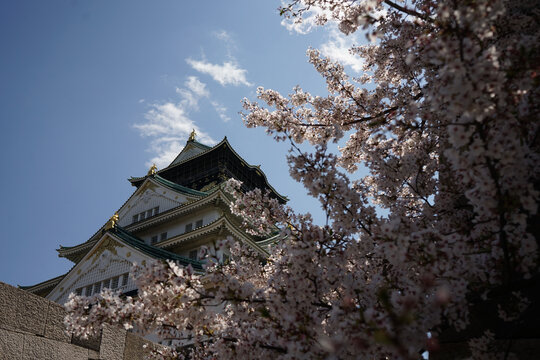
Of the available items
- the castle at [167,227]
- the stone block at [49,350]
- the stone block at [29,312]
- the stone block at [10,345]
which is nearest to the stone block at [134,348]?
the stone block at [49,350]

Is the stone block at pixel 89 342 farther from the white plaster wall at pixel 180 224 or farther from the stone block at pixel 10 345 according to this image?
the white plaster wall at pixel 180 224

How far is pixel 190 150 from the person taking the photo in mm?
37250

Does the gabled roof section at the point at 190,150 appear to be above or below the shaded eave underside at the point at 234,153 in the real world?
above

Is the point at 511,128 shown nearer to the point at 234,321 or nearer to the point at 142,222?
the point at 234,321

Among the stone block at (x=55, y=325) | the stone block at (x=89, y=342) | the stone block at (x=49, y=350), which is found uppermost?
the stone block at (x=55, y=325)

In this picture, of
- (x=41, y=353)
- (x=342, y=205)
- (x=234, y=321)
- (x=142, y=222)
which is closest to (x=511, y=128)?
(x=342, y=205)

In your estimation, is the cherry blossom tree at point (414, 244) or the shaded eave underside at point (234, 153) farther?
the shaded eave underside at point (234, 153)

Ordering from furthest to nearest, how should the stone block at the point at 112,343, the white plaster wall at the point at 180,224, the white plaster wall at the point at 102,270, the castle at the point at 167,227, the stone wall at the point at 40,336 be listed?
the white plaster wall at the point at 180,224 < the castle at the point at 167,227 < the white plaster wall at the point at 102,270 < the stone block at the point at 112,343 < the stone wall at the point at 40,336

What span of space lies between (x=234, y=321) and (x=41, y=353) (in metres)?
2.65

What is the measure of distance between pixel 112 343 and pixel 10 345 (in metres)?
1.56

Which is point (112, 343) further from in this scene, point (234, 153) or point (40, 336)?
point (234, 153)

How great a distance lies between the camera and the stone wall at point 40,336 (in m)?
4.52

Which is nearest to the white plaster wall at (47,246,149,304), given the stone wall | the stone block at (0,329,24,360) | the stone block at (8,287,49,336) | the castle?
the castle

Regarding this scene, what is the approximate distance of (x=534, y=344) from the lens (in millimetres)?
3281
